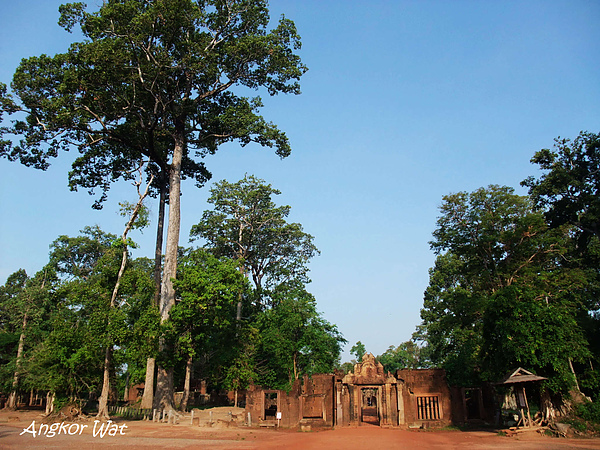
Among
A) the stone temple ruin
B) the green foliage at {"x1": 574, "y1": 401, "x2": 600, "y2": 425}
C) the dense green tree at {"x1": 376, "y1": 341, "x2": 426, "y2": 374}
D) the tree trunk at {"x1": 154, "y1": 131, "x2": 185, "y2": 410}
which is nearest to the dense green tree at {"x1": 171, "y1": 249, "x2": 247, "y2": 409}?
the tree trunk at {"x1": 154, "y1": 131, "x2": 185, "y2": 410}

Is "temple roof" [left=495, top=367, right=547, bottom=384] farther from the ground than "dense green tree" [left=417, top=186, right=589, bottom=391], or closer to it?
closer to it

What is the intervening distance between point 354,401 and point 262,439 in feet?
25.5

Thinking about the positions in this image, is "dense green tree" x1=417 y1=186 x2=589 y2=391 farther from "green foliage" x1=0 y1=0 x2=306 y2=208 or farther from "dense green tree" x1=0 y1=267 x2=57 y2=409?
"dense green tree" x1=0 y1=267 x2=57 y2=409

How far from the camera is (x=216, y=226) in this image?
4012cm

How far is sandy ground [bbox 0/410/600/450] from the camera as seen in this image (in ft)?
54.5

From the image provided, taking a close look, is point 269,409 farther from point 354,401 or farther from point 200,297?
point 200,297

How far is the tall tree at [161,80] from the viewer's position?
24281mm

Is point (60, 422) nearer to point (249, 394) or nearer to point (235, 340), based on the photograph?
point (249, 394)

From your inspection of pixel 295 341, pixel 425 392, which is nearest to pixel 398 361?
pixel 295 341

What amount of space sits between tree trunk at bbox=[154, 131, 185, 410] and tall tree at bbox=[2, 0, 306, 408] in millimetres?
62

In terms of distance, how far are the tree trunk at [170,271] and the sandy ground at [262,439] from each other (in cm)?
166

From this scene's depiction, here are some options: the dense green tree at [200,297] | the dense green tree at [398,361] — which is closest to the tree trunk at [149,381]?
the dense green tree at [200,297]

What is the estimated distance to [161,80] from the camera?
1051 inches

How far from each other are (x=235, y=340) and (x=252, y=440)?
1237cm
